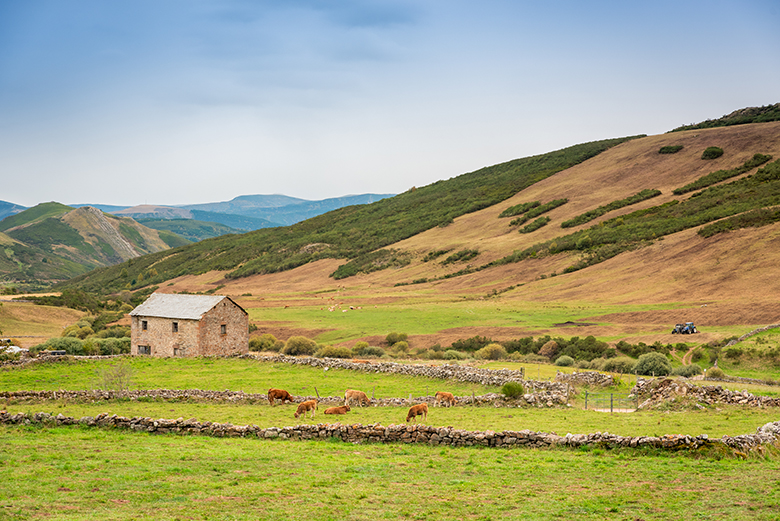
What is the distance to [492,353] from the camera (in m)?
48.8

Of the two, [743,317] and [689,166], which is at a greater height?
[689,166]

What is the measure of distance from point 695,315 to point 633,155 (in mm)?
99697

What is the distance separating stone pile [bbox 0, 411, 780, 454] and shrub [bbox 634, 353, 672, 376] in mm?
19699

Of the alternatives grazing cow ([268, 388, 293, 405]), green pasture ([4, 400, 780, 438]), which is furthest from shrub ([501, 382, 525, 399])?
grazing cow ([268, 388, 293, 405])

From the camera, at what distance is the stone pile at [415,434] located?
15133 mm

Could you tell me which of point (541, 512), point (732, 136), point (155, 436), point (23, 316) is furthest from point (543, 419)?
point (732, 136)

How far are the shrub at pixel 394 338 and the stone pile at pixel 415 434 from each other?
4067 cm

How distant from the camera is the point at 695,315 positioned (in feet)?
191

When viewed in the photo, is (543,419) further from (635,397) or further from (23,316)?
(23,316)

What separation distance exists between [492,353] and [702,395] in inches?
1025

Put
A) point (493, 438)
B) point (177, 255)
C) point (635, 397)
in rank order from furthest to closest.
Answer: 1. point (177, 255)
2. point (635, 397)
3. point (493, 438)

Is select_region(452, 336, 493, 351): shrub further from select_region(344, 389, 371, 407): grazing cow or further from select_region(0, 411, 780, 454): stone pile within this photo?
select_region(0, 411, 780, 454): stone pile

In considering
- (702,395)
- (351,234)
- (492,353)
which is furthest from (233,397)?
(351,234)

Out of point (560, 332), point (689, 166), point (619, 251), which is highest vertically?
point (689, 166)
